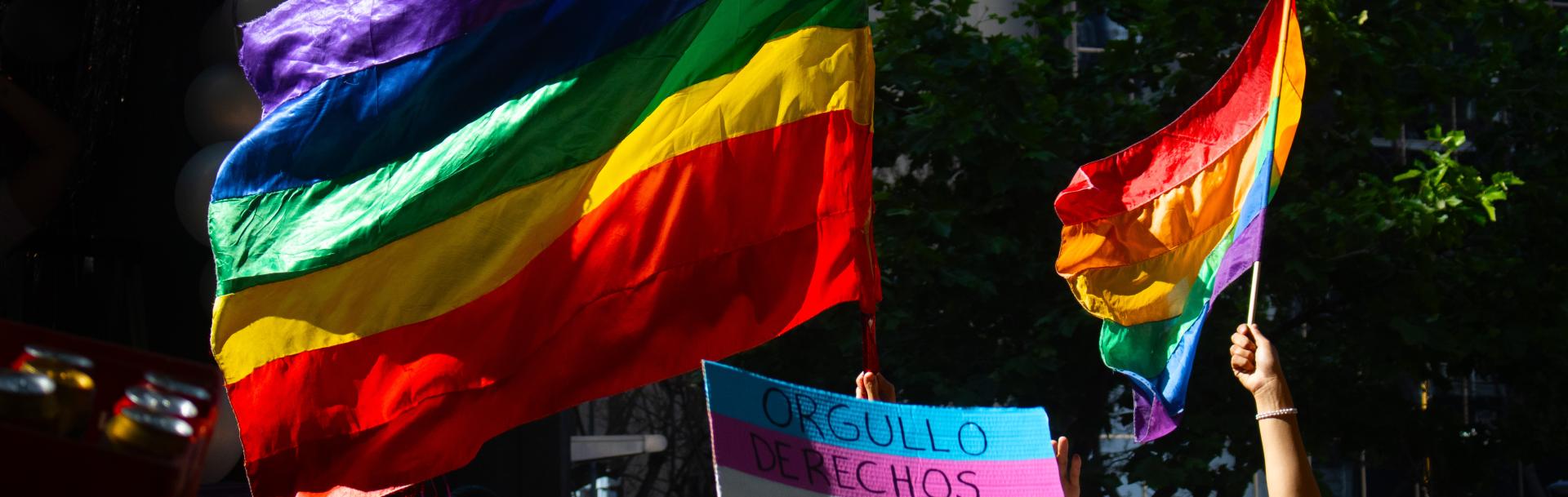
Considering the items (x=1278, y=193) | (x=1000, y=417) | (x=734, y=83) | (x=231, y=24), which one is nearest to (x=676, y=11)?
(x=734, y=83)

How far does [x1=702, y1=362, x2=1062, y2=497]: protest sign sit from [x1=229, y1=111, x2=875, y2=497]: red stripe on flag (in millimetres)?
780

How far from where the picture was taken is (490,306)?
4121mm

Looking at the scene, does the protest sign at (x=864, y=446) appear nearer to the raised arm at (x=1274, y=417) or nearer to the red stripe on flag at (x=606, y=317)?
the raised arm at (x=1274, y=417)

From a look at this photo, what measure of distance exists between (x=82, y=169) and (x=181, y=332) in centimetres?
82

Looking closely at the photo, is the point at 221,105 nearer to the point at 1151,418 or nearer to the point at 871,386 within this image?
the point at 871,386

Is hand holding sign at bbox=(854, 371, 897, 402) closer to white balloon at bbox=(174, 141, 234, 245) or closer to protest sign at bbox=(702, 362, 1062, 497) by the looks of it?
protest sign at bbox=(702, 362, 1062, 497)

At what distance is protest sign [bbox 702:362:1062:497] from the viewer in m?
3.24

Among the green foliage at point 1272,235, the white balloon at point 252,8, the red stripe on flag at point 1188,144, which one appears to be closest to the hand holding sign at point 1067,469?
the red stripe on flag at point 1188,144

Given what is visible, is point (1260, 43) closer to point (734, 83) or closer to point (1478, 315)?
point (734, 83)

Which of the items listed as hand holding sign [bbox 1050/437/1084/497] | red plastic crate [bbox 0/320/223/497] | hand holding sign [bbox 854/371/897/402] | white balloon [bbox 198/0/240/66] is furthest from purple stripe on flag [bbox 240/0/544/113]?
red plastic crate [bbox 0/320/223/497]

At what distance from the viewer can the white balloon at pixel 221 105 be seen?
21.0 feet

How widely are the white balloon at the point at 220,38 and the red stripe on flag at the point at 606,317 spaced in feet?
9.48

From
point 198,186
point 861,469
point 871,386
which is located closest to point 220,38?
point 198,186

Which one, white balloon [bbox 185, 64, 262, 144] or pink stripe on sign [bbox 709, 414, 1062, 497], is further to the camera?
white balloon [bbox 185, 64, 262, 144]
